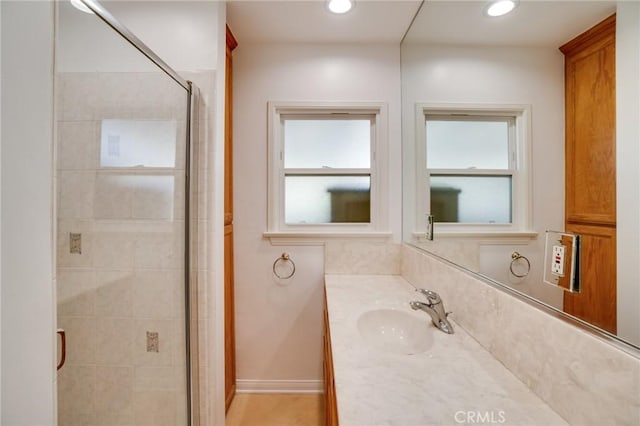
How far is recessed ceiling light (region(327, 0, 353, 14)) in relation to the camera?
1.54m

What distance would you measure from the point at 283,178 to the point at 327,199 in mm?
356

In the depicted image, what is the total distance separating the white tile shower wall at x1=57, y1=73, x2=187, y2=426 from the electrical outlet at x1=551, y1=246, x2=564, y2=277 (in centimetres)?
147

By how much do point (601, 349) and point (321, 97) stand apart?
6.00 ft

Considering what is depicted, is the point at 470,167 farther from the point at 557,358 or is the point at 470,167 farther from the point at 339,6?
the point at 339,6

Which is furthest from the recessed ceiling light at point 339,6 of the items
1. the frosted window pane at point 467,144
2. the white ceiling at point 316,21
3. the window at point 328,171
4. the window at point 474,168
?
the frosted window pane at point 467,144

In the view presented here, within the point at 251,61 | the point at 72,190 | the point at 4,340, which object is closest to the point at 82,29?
the point at 72,190

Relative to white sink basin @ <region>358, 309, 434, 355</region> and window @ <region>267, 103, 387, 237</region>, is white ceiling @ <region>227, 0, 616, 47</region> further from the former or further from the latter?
white sink basin @ <region>358, 309, 434, 355</region>

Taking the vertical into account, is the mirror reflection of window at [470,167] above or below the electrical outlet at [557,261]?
above

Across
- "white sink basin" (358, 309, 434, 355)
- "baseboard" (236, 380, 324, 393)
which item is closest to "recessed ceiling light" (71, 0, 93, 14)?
"white sink basin" (358, 309, 434, 355)

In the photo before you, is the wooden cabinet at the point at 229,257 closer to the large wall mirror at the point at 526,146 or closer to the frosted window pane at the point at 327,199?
the frosted window pane at the point at 327,199

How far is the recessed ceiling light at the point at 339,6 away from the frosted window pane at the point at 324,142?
2.14 ft

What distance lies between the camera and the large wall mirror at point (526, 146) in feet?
1.84

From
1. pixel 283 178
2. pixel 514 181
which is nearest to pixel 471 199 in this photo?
pixel 514 181

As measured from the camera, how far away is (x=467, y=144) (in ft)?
4.16
